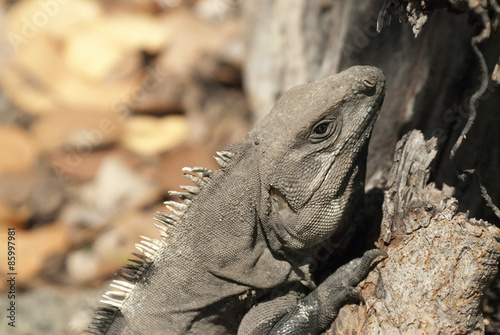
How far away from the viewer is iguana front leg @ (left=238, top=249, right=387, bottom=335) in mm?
3705

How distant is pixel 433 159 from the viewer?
148 inches

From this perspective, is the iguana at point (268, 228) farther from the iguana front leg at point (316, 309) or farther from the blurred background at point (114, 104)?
the blurred background at point (114, 104)

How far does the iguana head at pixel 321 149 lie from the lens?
11.9 ft

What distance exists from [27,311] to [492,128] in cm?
795

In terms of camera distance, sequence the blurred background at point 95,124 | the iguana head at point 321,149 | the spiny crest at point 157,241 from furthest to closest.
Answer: the blurred background at point 95,124 < the spiny crest at point 157,241 < the iguana head at point 321,149

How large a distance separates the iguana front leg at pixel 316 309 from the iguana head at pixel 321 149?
0.33 metres

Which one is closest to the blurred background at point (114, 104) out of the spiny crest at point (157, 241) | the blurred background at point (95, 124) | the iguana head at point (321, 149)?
the blurred background at point (95, 124)

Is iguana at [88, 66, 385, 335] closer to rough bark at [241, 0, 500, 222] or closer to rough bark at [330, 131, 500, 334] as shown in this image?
rough bark at [330, 131, 500, 334]

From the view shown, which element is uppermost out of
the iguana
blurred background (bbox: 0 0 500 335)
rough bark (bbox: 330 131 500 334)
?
blurred background (bbox: 0 0 500 335)

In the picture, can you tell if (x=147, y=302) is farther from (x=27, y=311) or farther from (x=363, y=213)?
(x=27, y=311)

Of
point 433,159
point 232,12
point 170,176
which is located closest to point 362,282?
point 433,159

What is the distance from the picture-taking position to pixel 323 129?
3654 millimetres

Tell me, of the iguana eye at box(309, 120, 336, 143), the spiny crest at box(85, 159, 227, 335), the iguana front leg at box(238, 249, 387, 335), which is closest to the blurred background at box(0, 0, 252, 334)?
the spiny crest at box(85, 159, 227, 335)

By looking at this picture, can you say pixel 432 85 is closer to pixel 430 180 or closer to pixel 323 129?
pixel 430 180
